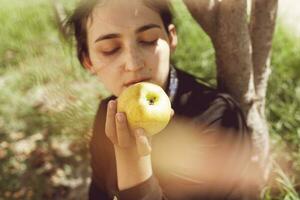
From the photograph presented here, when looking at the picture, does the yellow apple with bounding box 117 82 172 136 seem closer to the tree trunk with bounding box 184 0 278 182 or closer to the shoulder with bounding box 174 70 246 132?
the shoulder with bounding box 174 70 246 132

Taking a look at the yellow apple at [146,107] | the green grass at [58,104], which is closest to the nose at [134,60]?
the yellow apple at [146,107]

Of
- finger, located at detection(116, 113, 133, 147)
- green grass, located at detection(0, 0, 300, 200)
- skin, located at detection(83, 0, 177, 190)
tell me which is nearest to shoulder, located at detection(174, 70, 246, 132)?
skin, located at detection(83, 0, 177, 190)

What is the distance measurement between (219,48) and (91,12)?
0.72 metres

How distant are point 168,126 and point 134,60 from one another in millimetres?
400

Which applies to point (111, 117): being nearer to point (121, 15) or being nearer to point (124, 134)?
point (124, 134)

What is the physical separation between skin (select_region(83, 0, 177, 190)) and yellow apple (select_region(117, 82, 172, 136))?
0.08 meters

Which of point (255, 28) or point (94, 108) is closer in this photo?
point (255, 28)

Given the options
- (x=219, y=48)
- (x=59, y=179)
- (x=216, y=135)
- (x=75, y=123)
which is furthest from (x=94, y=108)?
(x=216, y=135)

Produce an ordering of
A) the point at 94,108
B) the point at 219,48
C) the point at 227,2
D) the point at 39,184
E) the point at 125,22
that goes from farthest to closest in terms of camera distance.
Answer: the point at 94,108 < the point at 39,184 < the point at 219,48 < the point at 227,2 < the point at 125,22

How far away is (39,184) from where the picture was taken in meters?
3.24

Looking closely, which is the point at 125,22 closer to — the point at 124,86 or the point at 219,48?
the point at 124,86

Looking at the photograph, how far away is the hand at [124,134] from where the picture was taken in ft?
5.20

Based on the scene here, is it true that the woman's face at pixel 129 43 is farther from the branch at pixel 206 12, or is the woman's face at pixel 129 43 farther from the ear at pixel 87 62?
the branch at pixel 206 12

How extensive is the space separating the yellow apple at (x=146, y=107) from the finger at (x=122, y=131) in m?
0.02
